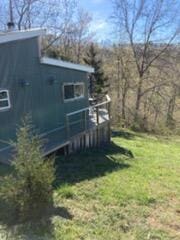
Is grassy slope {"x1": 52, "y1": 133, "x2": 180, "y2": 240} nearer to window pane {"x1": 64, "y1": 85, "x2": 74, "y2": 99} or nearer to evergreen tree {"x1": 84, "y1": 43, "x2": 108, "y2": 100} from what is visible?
window pane {"x1": 64, "y1": 85, "x2": 74, "y2": 99}

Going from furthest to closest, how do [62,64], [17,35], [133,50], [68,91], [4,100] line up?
1. [133,50]
2. [68,91]
3. [62,64]
4. [17,35]
5. [4,100]

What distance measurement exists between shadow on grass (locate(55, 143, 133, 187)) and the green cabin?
2.02 ft

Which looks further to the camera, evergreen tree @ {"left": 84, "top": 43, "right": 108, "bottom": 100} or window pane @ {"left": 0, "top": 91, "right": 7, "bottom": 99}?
evergreen tree @ {"left": 84, "top": 43, "right": 108, "bottom": 100}

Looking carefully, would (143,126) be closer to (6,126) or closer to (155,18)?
(155,18)

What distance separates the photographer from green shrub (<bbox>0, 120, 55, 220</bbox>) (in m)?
5.04

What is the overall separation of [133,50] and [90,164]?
18390mm

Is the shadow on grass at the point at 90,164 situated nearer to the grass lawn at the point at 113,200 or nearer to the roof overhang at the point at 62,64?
the grass lawn at the point at 113,200

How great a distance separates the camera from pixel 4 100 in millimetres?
9219

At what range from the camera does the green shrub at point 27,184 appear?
5.04m

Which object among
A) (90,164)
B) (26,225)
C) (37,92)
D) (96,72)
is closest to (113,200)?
(26,225)

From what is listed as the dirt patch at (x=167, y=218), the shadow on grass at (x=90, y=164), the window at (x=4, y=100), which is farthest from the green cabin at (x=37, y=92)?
the dirt patch at (x=167, y=218)

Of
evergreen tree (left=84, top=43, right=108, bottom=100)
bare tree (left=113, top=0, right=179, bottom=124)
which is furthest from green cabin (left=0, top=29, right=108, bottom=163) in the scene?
bare tree (left=113, top=0, right=179, bottom=124)

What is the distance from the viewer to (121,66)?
26.9 metres

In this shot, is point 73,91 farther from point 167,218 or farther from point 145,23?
point 145,23
